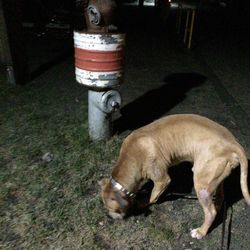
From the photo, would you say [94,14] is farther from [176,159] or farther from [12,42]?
[12,42]

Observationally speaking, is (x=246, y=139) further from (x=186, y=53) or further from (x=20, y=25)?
(x=186, y=53)

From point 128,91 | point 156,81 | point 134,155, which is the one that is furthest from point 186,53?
point 134,155

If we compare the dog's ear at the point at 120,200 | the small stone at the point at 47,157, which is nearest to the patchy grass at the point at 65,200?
the small stone at the point at 47,157

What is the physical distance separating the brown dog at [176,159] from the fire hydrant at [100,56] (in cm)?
108

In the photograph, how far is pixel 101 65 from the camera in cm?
413

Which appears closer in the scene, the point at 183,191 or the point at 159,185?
the point at 159,185

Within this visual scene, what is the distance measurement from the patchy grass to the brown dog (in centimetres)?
22

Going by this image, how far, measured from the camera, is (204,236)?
11.0 feet

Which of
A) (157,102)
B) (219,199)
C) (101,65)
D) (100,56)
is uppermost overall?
(100,56)

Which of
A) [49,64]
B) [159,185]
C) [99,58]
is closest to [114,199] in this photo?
[159,185]

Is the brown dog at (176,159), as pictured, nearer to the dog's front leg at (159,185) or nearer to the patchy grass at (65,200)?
the dog's front leg at (159,185)

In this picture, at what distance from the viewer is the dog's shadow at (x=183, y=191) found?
367cm

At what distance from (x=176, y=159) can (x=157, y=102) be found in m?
3.19

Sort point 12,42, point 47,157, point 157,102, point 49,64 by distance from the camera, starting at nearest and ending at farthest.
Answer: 1. point 47,157
2. point 157,102
3. point 12,42
4. point 49,64
